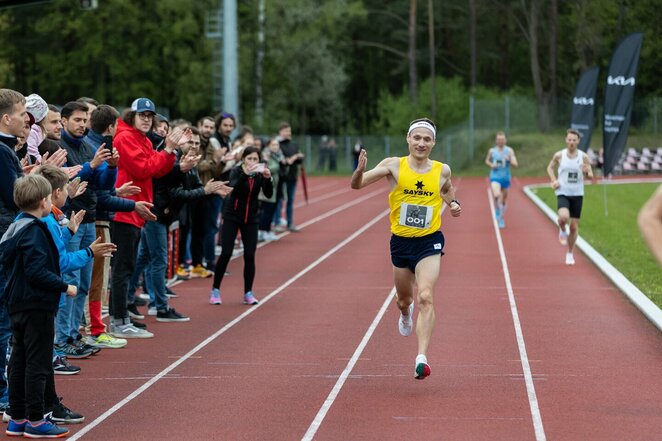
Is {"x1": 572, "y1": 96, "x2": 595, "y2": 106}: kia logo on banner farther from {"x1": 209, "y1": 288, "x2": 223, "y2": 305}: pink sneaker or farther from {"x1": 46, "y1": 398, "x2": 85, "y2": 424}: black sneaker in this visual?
{"x1": 46, "y1": 398, "x2": 85, "y2": 424}: black sneaker

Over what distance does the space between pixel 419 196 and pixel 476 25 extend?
7202 centimetres

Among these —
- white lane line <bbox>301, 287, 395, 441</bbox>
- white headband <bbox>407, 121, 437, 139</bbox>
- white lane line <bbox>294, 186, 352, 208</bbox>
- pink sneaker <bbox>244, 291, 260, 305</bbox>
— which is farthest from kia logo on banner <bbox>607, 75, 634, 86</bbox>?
white headband <bbox>407, 121, 437, 139</bbox>

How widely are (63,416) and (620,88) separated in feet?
64.3

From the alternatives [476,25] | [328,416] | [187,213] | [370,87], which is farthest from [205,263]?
[370,87]

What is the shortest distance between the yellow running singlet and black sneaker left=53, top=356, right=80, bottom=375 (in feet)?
9.38

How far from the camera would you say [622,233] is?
22688 millimetres

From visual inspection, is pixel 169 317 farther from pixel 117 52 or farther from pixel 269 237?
pixel 117 52

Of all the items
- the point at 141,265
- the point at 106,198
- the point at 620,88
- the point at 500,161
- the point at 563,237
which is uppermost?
the point at 620,88

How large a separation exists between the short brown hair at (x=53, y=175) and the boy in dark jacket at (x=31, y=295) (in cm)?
24

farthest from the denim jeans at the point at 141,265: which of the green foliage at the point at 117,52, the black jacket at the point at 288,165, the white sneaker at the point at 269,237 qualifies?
the green foliage at the point at 117,52

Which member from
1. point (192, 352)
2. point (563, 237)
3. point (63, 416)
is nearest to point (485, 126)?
point (563, 237)

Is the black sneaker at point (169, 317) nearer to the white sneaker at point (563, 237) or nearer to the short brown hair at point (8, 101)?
the short brown hair at point (8, 101)

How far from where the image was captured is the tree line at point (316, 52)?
63.5 metres

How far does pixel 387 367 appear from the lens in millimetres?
9891
